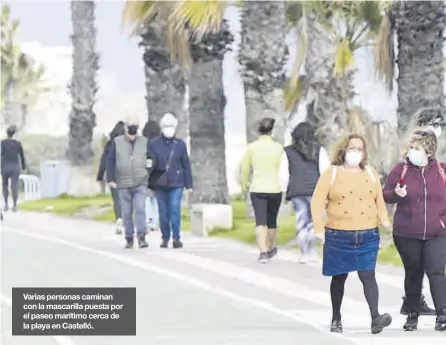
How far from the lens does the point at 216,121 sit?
26844 mm

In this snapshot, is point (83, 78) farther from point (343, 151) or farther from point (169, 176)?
point (343, 151)

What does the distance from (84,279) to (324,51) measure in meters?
9.75

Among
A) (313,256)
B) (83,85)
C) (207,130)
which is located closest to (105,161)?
(207,130)

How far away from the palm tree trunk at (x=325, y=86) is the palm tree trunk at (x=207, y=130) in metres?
1.73

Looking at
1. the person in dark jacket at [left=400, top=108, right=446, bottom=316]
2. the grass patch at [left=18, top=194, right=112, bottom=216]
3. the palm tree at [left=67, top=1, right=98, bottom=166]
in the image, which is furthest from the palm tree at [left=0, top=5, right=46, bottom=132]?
the person in dark jacket at [left=400, top=108, right=446, bottom=316]

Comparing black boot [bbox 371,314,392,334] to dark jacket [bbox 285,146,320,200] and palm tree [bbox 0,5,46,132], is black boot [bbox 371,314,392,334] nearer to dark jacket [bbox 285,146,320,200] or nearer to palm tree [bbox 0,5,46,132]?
dark jacket [bbox 285,146,320,200]

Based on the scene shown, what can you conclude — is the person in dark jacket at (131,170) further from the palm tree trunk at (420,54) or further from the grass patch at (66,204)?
the grass patch at (66,204)

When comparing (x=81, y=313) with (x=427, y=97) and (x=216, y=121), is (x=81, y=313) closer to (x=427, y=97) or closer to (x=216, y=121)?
(x=427, y=97)

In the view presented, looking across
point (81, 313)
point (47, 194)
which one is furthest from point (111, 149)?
point (47, 194)

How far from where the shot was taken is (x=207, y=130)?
26812 millimetres

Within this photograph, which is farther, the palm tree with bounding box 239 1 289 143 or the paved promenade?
the palm tree with bounding box 239 1 289 143

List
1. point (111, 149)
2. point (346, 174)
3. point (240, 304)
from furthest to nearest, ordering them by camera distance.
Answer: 1. point (111, 149)
2. point (240, 304)
3. point (346, 174)

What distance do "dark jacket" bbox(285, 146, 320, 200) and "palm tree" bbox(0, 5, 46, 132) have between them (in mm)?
39749

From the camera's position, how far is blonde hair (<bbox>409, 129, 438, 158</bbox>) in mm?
12609
